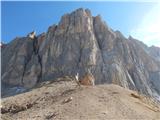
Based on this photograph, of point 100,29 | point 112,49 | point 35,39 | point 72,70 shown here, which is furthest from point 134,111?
point 35,39

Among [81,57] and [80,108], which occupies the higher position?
[81,57]

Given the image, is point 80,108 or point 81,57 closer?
point 80,108

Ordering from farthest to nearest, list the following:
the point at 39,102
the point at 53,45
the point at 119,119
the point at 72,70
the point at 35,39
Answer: the point at 35,39 < the point at 53,45 < the point at 72,70 < the point at 39,102 < the point at 119,119

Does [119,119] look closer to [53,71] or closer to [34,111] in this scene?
[34,111]

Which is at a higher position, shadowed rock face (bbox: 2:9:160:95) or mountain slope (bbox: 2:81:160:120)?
shadowed rock face (bbox: 2:9:160:95)

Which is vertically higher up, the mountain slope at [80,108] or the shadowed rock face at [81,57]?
the shadowed rock face at [81,57]

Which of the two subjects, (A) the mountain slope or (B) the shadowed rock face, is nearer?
(A) the mountain slope

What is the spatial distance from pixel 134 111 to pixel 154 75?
6710 centimetres

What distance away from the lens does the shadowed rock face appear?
2788 inches

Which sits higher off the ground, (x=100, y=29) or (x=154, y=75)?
(x=100, y=29)

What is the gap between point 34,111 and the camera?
70.1 ft

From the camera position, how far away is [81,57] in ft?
239

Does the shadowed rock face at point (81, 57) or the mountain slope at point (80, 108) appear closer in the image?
the mountain slope at point (80, 108)

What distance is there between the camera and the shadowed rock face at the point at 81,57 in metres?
70.8
